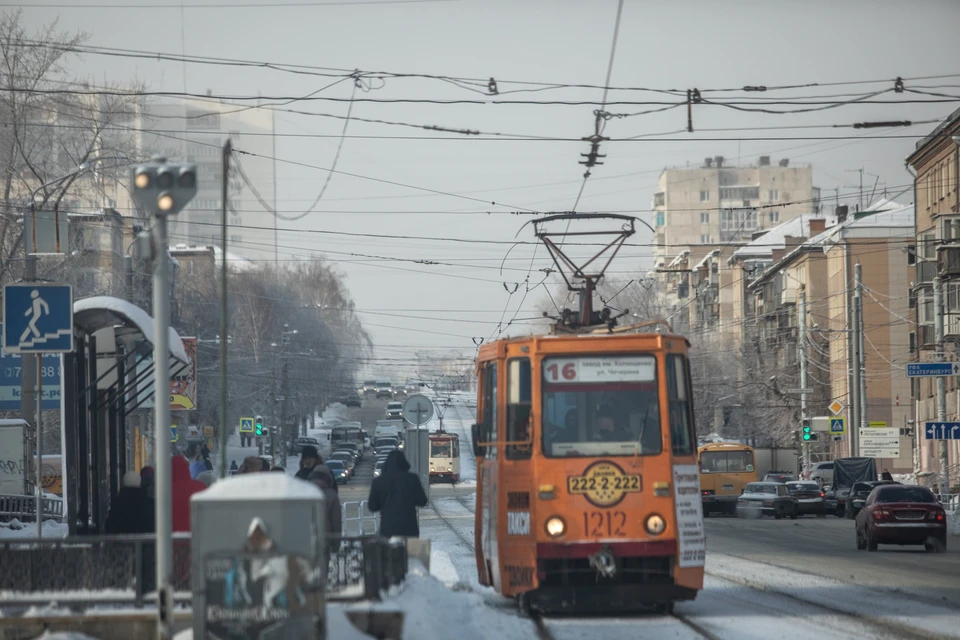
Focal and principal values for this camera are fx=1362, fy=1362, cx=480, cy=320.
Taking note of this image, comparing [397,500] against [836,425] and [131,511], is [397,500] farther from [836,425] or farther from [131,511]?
[836,425]

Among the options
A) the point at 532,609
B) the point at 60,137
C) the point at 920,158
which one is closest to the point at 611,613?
the point at 532,609

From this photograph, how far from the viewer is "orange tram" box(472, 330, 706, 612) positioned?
1305 cm

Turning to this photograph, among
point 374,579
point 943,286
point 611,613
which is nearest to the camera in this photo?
point 374,579

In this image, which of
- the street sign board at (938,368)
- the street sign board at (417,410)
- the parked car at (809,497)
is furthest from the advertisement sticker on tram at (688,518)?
the parked car at (809,497)

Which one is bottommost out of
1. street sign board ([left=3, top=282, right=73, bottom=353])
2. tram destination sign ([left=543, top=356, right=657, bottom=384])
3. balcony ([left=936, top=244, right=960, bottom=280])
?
tram destination sign ([left=543, top=356, right=657, bottom=384])

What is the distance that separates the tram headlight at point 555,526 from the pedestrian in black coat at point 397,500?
251 cm

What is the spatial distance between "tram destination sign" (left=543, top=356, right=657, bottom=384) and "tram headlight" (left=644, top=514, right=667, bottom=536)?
1361 mm

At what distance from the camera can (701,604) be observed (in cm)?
1421

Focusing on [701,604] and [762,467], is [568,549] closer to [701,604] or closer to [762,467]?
[701,604]

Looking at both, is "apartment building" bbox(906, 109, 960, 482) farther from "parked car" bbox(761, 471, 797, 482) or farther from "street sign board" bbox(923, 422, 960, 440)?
"street sign board" bbox(923, 422, 960, 440)

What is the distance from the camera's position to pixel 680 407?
44.5 ft

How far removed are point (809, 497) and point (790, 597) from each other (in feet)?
105

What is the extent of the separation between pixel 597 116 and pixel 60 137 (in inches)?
900

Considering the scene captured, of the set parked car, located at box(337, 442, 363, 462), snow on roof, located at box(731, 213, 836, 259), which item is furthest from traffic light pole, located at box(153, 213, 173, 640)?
snow on roof, located at box(731, 213, 836, 259)
